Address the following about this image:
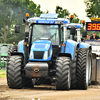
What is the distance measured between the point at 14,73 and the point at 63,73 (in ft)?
5.53

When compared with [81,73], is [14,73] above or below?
above

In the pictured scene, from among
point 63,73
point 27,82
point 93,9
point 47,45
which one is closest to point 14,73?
point 27,82

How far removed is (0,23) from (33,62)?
4985cm

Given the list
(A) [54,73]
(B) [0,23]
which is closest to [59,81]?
(A) [54,73]

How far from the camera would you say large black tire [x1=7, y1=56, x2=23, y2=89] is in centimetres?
1196

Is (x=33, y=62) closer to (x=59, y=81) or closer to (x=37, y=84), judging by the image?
(x=59, y=81)

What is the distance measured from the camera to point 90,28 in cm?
2073

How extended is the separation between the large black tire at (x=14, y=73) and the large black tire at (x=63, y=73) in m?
1.33

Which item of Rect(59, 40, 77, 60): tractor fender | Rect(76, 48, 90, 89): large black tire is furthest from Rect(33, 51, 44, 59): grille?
Rect(76, 48, 90, 89): large black tire

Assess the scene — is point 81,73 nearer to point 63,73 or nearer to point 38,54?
point 63,73

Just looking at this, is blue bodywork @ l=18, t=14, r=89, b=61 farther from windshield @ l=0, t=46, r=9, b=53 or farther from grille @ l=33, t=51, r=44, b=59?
windshield @ l=0, t=46, r=9, b=53

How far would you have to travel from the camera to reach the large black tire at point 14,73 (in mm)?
11961

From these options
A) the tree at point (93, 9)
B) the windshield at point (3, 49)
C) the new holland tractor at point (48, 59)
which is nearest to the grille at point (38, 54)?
the new holland tractor at point (48, 59)

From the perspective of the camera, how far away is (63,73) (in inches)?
460
